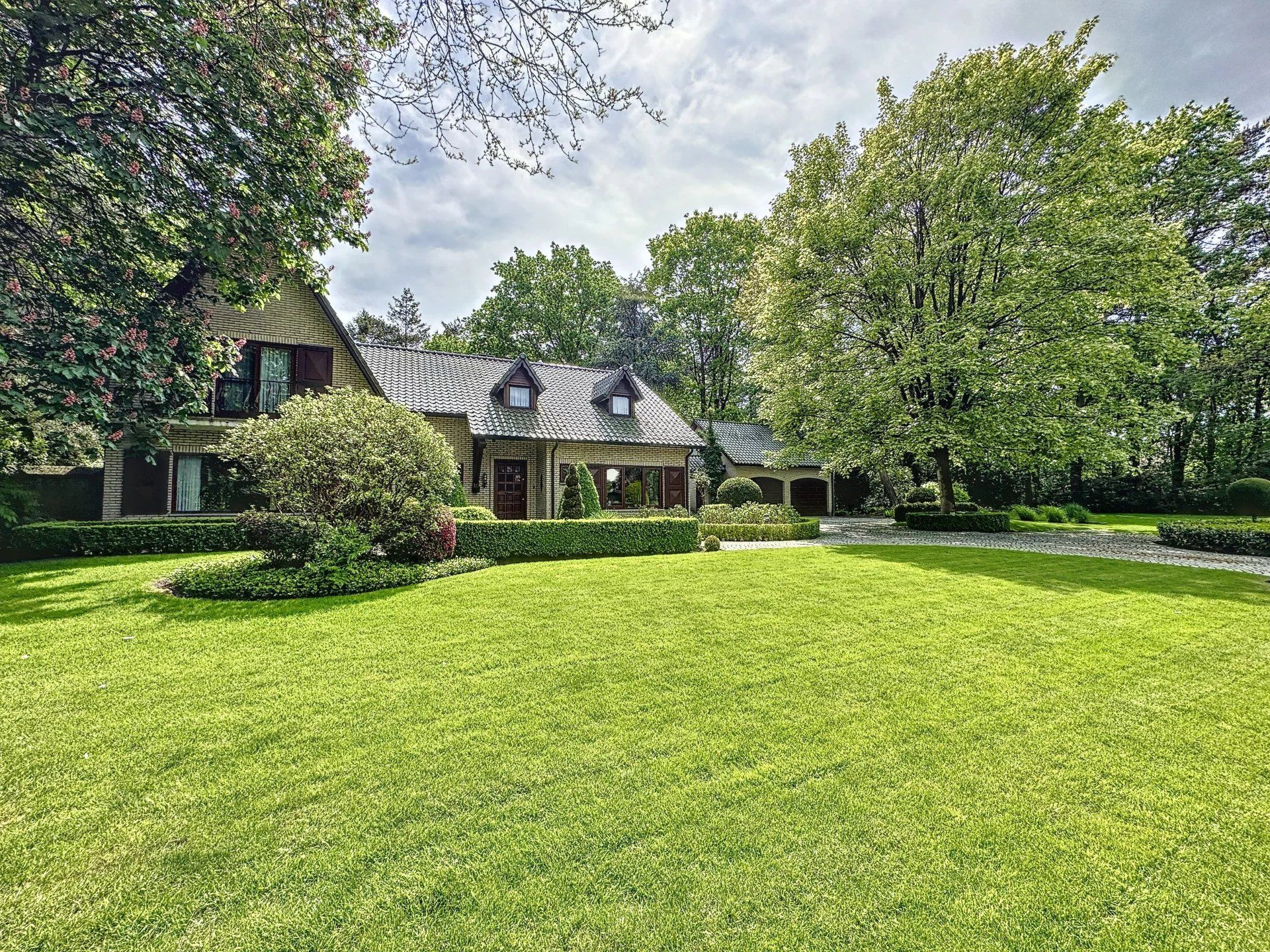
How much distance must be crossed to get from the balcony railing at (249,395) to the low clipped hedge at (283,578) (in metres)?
6.63

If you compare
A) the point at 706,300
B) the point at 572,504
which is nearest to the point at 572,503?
the point at 572,504

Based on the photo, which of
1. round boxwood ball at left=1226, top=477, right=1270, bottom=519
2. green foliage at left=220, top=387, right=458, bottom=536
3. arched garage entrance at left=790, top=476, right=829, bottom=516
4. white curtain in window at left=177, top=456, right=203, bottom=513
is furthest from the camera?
arched garage entrance at left=790, top=476, right=829, bottom=516

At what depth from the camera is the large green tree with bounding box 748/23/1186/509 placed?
1365cm

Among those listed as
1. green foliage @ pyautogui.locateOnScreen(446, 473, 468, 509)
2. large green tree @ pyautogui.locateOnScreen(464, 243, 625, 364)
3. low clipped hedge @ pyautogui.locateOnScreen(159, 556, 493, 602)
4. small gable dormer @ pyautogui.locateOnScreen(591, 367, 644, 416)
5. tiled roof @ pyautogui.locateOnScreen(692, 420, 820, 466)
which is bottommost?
low clipped hedge @ pyautogui.locateOnScreen(159, 556, 493, 602)

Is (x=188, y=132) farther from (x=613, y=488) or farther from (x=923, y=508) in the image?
(x=923, y=508)

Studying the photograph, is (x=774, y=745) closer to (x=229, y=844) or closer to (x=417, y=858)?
(x=417, y=858)

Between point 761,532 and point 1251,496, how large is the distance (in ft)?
50.6

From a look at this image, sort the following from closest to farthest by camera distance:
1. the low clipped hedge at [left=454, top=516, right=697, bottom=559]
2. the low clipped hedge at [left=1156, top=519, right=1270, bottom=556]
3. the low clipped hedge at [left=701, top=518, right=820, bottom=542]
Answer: the low clipped hedge at [left=454, top=516, right=697, bottom=559] < the low clipped hedge at [left=1156, top=519, right=1270, bottom=556] < the low clipped hedge at [left=701, top=518, right=820, bottom=542]

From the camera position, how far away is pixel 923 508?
1934 centimetres

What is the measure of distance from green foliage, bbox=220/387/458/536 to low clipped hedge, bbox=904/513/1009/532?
49.9 feet

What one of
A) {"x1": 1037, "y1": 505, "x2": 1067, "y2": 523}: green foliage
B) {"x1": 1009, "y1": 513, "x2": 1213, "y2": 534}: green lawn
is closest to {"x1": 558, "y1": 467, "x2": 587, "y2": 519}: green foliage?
{"x1": 1009, "y1": 513, "x2": 1213, "y2": 534}: green lawn

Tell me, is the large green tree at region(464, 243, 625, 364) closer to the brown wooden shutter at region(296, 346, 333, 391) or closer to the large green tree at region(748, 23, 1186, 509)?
the brown wooden shutter at region(296, 346, 333, 391)

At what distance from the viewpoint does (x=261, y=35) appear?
4.28 meters

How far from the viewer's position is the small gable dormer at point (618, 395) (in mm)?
18969
